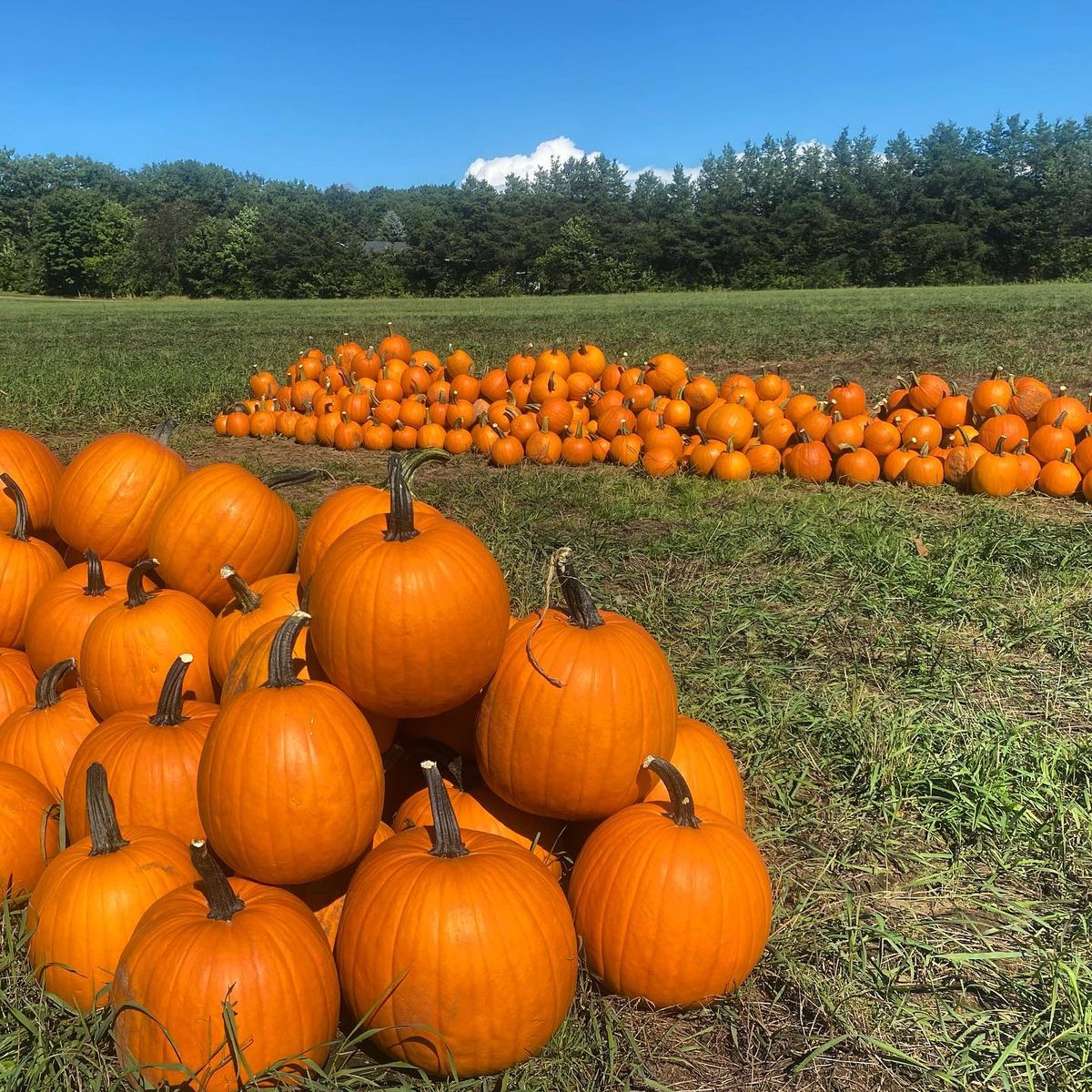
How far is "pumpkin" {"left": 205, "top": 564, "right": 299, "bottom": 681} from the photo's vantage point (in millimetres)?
2418

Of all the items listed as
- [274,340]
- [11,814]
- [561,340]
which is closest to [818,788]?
[11,814]

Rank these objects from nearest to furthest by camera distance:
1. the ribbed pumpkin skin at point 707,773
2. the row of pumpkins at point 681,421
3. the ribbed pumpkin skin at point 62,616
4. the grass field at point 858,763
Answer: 1. the grass field at point 858,763
2. the ribbed pumpkin skin at point 707,773
3. the ribbed pumpkin skin at point 62,616
4. the row of pumpkins at point 681,421

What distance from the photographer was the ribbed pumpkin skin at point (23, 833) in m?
2.15

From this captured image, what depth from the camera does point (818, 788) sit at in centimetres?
273

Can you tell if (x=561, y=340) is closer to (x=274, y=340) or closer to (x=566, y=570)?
(x=274, y=340)

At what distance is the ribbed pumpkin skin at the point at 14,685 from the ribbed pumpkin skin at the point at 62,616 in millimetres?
40

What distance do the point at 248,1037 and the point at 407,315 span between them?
1129 inches

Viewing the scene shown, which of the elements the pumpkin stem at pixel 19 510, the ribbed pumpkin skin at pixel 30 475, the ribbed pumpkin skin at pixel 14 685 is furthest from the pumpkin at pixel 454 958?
the ribbed pumpkin skin at pixel 30 475

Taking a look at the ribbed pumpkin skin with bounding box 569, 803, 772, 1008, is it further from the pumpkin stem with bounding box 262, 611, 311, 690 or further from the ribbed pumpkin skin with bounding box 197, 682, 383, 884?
the pumpkin stem with bounding box 262, 611, 311, 690

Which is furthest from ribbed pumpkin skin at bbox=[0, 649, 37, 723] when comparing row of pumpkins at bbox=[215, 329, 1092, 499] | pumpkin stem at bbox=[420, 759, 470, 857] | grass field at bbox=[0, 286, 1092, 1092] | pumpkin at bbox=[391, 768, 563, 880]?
row of pumpkins at bbox=[215, 329, 1092, 499]

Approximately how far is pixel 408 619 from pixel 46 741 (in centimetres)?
133

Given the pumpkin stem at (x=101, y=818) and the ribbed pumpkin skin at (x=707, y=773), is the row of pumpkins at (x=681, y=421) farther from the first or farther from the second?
the pumpkin stem at (x=101, y=818)

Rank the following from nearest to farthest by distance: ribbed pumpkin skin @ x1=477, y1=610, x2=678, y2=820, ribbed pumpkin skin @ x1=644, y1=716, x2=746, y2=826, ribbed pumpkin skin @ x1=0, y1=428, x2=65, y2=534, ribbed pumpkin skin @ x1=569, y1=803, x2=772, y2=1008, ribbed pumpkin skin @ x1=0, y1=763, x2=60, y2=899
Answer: ribbed pumpkin skin @ x1=569, y1=803, x2=772, y2=1008, ribbed pumpkin skin @ x1=477, y1=610, x2=678, y2=820, ribbed pumpkin skin @ x1=0, y1=763, x2=60, y2=899, ribbed pumpkin skin @ x1=644, y1=716, x2=746, y2=826, ribbed pumpkin skin @ x1=0, y1=428, x2=65, y2=534

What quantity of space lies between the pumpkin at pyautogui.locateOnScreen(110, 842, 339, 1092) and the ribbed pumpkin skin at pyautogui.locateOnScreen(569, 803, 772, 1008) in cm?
59
